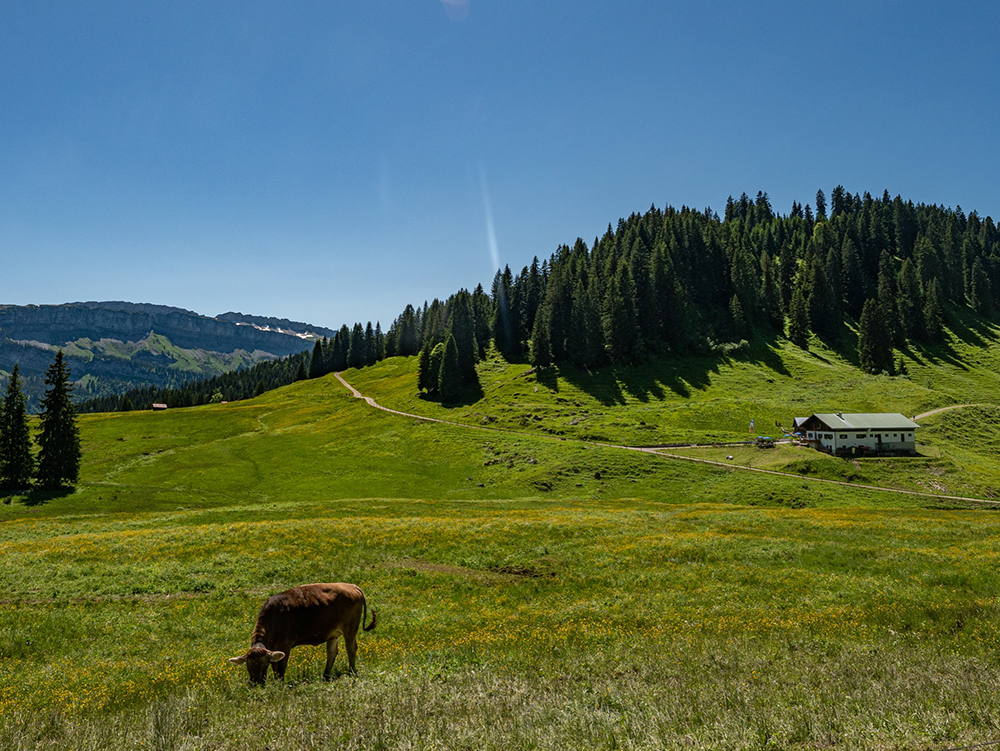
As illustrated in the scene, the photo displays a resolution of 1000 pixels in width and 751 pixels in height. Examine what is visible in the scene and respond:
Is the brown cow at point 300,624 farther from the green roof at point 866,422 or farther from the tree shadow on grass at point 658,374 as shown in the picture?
the tree shadow on grass at point 658,374

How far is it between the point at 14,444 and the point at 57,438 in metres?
3.89

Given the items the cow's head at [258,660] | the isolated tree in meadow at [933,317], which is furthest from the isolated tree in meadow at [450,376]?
the isolated tree in meadow at [933,317]

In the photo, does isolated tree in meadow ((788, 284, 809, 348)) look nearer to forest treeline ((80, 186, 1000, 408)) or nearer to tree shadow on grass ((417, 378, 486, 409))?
forest treeline ((80, 186, 1000, 408))

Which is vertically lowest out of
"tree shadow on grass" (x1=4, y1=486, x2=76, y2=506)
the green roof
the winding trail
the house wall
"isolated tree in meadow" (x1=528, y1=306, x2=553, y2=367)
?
"tree shadow on grass" (x1=4, y1=486, x2=76, y2=506)

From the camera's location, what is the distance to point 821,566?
73.5 feet

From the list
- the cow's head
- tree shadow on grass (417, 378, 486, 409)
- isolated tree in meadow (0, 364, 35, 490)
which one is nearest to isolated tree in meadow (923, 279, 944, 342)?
tree shadow on grass (417, 378, 486, 409)

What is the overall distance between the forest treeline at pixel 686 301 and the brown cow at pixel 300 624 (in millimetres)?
106163

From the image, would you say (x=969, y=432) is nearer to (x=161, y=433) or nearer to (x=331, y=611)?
(x=331, y=611)

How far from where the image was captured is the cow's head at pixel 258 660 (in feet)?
31.3

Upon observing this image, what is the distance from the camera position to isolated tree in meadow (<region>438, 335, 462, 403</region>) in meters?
118

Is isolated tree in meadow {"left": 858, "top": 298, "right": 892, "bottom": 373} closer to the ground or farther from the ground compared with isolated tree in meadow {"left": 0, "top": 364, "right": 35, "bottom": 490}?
farther from the ground

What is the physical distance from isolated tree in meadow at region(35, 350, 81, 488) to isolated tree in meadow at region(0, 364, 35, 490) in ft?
4.38

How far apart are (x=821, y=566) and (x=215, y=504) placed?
60.4m

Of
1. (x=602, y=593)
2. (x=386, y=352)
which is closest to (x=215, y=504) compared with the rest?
(x=602, y=593)
